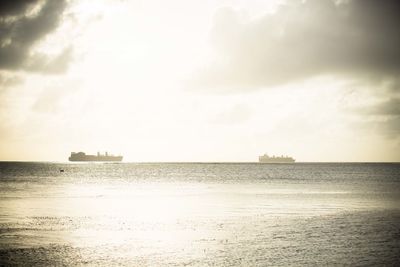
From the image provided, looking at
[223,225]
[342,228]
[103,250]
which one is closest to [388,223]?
[342,228]

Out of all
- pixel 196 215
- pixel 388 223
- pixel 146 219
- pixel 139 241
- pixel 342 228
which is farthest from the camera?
pixel 196 215

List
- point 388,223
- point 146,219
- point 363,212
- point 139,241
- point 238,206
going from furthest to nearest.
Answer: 1. point 238,206
2. point 363,212
3. point 146,219
4. point 388,223
5. point 139,241

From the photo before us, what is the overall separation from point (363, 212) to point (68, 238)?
3703cm

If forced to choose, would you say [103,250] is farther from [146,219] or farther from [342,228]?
[342,228]

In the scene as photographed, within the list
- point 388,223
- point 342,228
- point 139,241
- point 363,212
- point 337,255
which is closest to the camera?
point 337,255

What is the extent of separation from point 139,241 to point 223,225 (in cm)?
1137

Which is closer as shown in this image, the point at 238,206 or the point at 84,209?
the point at 84,209

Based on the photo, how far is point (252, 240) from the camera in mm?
35562

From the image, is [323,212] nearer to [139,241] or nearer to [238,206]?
[238,206]

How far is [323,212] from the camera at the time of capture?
5559cm

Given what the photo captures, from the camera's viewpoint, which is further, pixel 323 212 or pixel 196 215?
pixel 323 212

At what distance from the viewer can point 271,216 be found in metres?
51.2

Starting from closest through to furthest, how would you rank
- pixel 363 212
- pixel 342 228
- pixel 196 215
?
pixel 342 228 → pixel 196 215 → pixel 363 212

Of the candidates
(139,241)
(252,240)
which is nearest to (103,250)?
(139,241)
